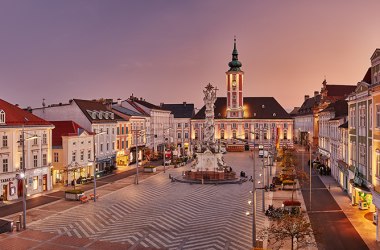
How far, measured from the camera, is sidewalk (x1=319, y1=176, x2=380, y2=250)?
28820mm

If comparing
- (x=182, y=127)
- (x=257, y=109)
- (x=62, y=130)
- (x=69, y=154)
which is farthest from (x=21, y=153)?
(x=257, y=109)

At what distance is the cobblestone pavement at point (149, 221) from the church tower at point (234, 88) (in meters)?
71.6

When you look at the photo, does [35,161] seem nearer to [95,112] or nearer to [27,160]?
[27,160]

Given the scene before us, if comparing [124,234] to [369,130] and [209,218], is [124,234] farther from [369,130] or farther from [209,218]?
[369,130]

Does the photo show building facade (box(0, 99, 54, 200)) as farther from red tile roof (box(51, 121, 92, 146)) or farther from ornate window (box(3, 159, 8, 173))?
red tile roof (box(51, 121, 92, 146))

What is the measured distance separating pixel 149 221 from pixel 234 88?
292 feet

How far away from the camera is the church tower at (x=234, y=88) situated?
391 ft

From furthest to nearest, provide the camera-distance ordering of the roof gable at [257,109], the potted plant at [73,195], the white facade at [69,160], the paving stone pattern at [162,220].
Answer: the roof gable at [257,109] → the white facade at [69,160] → the potted plant at [73,195] → the paving stone pattern at [162,220]

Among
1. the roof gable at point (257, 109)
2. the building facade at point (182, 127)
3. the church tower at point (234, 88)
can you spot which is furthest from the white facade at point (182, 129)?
the church tower at point (234, 88)

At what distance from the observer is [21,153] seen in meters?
46.5

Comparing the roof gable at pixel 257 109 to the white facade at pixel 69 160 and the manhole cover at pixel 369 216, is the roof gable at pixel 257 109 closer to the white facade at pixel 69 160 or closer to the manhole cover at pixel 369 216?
the white facade at pixel 69 160

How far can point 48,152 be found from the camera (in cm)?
5181

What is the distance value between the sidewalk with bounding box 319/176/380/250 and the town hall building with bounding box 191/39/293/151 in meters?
68.7

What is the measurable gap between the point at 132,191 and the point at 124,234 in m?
19.5
